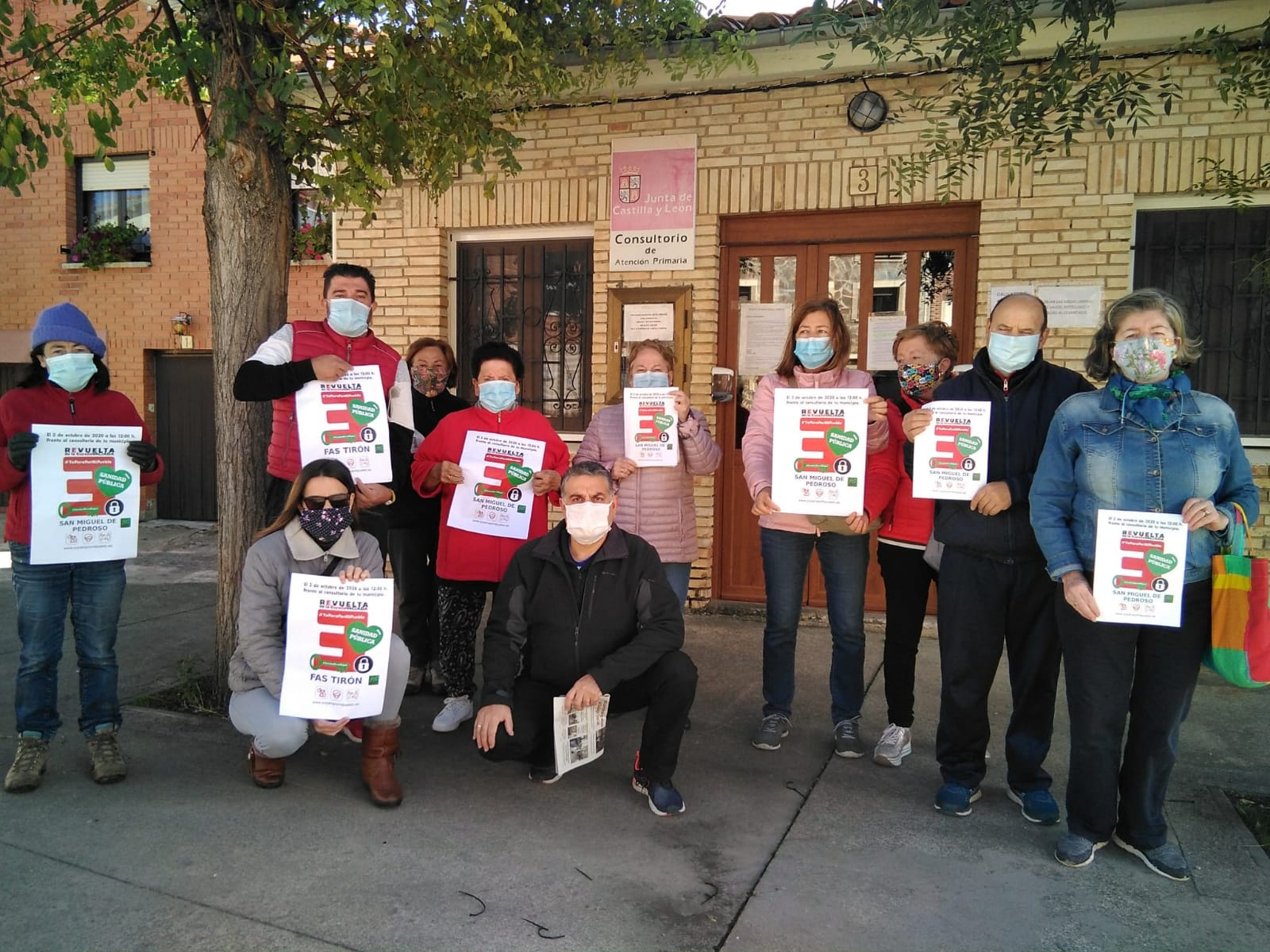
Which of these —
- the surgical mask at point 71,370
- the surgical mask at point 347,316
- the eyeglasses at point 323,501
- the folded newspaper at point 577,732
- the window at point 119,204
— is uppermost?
the window at point 119,204

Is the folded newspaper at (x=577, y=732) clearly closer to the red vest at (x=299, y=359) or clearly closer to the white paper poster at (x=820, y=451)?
the white paper poster at (x=820, y=451)

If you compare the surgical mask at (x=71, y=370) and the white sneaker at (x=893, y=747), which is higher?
the surgical mask at (x=71, y=370)

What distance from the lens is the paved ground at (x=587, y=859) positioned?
2.96 m

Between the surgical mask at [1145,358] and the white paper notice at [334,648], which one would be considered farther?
the white paper notice at [334,648]

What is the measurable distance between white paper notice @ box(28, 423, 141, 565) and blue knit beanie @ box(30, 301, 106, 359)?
1.20 feet

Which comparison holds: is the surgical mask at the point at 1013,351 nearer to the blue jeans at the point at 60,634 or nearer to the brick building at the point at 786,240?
the brick building at the point at 786,240

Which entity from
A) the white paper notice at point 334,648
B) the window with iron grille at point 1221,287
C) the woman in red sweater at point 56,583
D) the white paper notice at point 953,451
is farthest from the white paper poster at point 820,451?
the window with iron grille at point 1221,287

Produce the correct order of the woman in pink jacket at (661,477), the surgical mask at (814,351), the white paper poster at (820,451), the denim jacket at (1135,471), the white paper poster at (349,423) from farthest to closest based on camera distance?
the woman in pink jacket at (661,477) → the surgical mask at (814,351) → the white paper poster at (349,423) → the white paper poster at (820,451) → the denim jacket at (1135,471)

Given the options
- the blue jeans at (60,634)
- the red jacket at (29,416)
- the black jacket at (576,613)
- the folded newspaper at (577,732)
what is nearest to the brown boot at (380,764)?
the black jacket at (576,613)

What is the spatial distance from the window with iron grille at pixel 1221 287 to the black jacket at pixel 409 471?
4587 mm

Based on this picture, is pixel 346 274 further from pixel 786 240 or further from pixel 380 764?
pixel 786 240

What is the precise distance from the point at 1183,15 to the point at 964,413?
3701mm

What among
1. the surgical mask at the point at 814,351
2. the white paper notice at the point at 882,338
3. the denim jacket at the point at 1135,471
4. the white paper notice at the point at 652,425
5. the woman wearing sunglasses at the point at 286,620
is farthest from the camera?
the white paper notice at the point at 882,338

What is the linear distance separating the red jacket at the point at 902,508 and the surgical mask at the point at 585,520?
1343 mm
